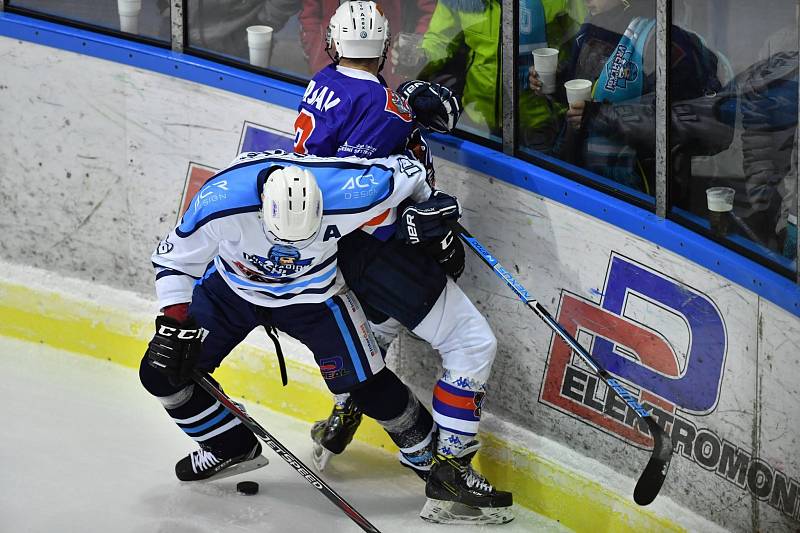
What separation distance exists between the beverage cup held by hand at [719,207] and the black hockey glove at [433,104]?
770 mm

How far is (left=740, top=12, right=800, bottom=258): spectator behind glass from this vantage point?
2.95 metres

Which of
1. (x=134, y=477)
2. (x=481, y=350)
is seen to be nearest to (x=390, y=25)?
(x=481, y=350)

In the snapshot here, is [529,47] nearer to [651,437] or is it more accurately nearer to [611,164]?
[611,164]

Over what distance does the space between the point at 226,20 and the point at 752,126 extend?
189 cm

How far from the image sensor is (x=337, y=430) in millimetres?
3861

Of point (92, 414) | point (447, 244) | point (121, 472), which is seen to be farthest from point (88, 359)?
point (447, 244)

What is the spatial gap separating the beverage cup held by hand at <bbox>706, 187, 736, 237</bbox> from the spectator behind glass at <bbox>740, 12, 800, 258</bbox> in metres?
0.05

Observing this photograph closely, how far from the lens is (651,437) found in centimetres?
341

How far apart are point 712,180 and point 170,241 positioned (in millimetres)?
1391

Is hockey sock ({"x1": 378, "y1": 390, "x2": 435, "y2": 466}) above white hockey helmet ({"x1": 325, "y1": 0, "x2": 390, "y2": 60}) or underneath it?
underneath

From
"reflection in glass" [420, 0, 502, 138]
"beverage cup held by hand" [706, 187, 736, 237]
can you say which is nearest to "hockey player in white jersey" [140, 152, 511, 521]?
"reflection in glass" [420, 0, 502, 138]

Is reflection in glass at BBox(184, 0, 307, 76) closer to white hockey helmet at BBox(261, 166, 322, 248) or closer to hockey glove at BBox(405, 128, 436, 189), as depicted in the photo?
hockey glove at BBox(405, 128, 436, 189)

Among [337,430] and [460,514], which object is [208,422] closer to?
[337,430]

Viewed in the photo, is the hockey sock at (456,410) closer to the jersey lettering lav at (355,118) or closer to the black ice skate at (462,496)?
the black ice skate at (462,496)
